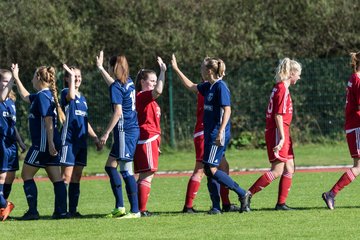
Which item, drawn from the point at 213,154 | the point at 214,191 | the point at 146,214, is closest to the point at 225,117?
the point at 213,154

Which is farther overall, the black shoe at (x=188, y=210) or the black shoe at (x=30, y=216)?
the black shoe at (x=188, y=210)

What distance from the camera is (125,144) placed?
12156 mm

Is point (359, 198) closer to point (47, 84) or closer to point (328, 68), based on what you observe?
point (47, 84)

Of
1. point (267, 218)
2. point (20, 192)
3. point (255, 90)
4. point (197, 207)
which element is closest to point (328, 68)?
point (255, 90)

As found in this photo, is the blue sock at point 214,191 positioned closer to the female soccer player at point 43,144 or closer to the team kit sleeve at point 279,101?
the team kit sleeve at point 279,101

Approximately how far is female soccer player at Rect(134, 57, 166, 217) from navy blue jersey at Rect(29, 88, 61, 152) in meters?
1.07

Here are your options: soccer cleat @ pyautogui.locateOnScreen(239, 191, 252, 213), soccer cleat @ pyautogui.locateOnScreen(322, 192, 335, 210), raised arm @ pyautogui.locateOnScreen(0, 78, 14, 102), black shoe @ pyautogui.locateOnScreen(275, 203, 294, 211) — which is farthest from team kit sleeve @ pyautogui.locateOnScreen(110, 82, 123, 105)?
soccer cleat @ pyautogui.locateOnScreen(322, 192, 335, 210)

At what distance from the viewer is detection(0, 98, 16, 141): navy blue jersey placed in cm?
1304

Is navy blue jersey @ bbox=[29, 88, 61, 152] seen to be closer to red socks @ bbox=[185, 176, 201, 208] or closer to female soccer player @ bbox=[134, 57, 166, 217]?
female soccer player @ bbox=[134, 57, 166, 217]

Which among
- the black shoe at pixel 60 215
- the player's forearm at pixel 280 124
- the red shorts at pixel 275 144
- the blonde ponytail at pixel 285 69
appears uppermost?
the blonde ponytail at pixel 285 69

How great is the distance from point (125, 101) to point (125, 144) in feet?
1.77

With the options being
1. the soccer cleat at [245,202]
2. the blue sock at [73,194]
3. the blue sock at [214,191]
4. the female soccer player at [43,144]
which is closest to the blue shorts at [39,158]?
the female soccer player at [43,144]

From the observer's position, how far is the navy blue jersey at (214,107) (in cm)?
1201

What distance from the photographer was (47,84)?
12.5 meters
